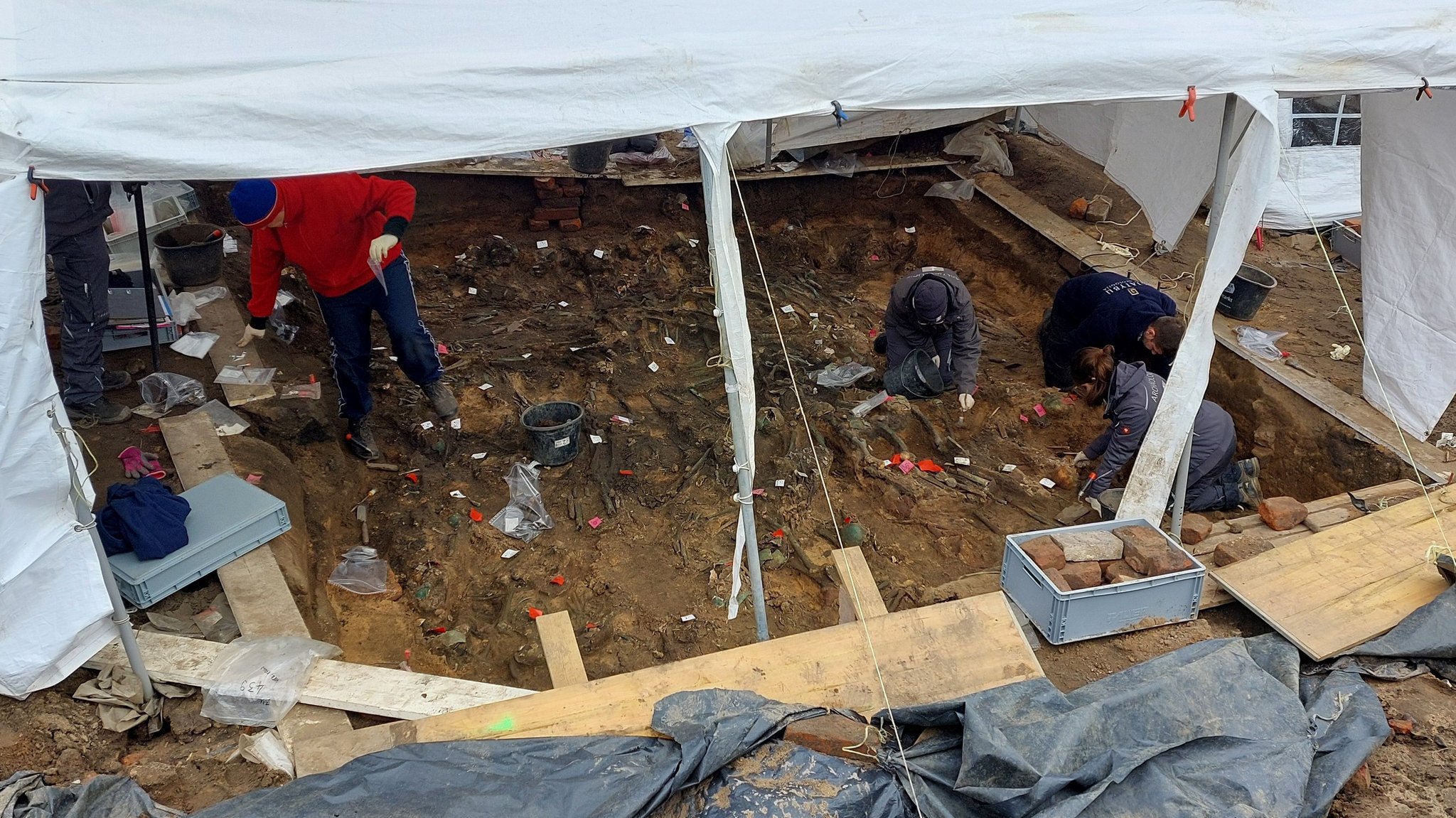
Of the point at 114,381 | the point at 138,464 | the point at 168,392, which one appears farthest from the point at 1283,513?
the point at 114,381

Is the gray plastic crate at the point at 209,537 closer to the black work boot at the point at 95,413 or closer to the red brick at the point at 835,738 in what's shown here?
the black work boot at the point at 95,413

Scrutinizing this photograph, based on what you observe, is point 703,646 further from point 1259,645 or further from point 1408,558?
point 1408,558

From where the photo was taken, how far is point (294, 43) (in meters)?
3.02

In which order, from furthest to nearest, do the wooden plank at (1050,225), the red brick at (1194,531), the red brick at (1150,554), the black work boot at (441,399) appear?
the wooden plank at (1050,225)
the black work boot at (441,399)
the red brick at (1194,531)
the red brick at (1150,554)

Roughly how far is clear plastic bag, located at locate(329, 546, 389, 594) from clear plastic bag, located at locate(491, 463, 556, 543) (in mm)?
658

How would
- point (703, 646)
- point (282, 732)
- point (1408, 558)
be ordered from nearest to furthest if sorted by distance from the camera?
point (282, 732) < point (1408, 558) < point (703, 646)

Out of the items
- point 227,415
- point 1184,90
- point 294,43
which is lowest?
point 227,415

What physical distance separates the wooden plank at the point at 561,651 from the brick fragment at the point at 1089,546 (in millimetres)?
2074

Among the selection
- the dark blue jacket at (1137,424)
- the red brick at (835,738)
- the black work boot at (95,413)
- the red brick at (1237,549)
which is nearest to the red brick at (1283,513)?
the red brick at (1237,549)

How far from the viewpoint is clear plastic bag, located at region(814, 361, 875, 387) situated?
6.57 m

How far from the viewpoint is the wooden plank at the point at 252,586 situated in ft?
10.8

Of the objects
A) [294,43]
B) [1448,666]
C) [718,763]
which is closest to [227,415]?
[294,43]

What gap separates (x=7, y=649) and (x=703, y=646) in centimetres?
273

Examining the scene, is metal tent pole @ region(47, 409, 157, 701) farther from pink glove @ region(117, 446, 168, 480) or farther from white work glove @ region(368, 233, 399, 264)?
white work glove @ region(368, 233, 399, 264)
